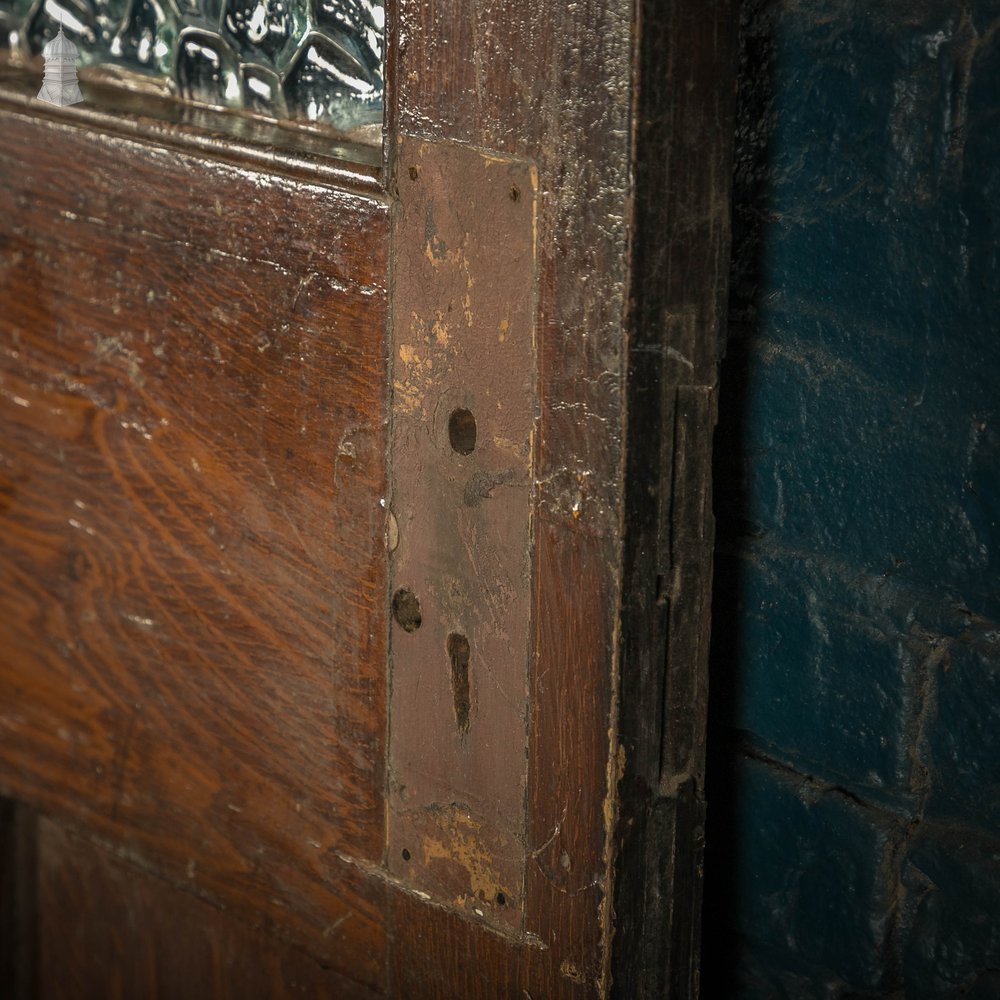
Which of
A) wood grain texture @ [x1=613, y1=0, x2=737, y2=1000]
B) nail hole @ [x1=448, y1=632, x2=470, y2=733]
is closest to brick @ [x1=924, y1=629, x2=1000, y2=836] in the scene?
wood grain texture @ [x1=613, y1=0, x2=737, y2=1000]

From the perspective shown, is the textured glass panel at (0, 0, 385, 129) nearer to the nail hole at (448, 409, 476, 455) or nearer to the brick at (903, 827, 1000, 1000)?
the nail hole at (448, 409, 476, 455)

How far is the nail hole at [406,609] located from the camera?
84 centimetres

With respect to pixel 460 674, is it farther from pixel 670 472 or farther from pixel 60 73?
pixel 60 73

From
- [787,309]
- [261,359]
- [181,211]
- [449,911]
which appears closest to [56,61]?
[181,211]

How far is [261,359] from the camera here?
90cm

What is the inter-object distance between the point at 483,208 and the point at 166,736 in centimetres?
51

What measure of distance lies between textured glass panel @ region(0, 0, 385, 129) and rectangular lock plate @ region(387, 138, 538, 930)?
9 cm

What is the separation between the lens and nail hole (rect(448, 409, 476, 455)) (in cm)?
79

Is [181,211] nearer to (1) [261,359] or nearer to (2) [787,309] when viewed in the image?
(1) [261,359]

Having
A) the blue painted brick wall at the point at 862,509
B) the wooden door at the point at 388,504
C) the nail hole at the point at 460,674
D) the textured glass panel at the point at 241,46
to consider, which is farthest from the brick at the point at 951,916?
the textured glass panel at the point at 241,46

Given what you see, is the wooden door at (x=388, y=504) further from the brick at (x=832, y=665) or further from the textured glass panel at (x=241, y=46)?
the brick at (x=832, y=665)

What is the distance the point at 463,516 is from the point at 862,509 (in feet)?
0.96

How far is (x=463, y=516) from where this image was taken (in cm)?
80

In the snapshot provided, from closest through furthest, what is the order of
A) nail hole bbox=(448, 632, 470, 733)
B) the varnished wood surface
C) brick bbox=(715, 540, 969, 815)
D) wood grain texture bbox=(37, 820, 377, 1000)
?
the varnished wood surface < nail hole bbox=(448, 632, 470, 733) < brick bbox=(715, 540, 969, 815) < wood grain texture bbox=(37, 820, 377, 1000)
